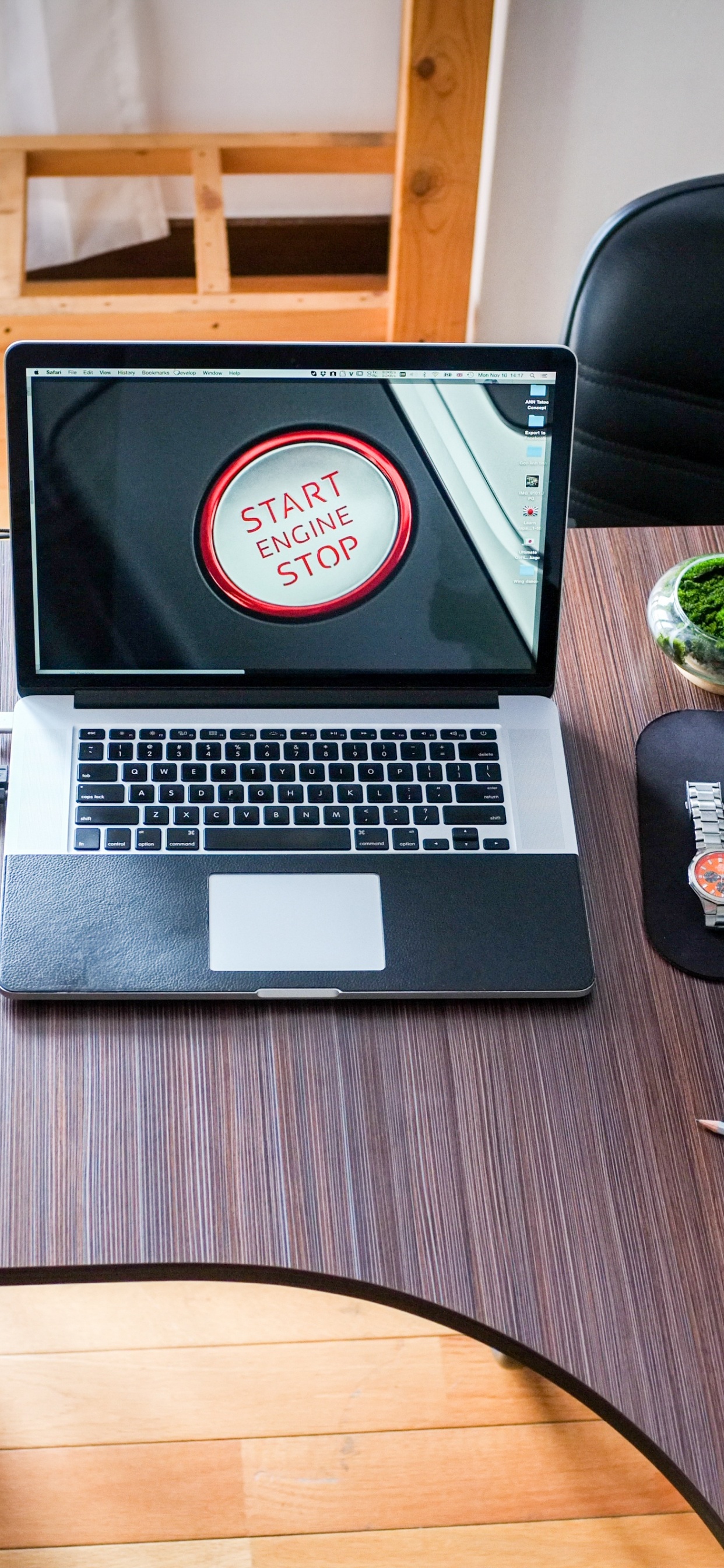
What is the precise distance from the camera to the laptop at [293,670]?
0.80m

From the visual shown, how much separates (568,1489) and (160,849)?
33.1 inches

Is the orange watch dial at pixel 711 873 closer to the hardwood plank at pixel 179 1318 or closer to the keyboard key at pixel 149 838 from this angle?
the keyboard key at pixel 149 838

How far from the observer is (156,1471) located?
1.25 metres

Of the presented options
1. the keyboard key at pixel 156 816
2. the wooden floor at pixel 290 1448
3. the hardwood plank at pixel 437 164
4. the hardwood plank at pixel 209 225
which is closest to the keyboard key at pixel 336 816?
the keyboard key at pixel 156 816

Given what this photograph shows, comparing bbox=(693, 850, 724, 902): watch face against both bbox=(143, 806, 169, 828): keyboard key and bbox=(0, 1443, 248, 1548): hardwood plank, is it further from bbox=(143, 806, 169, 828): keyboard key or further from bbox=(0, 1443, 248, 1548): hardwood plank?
bbox=(0, 1443, 248, 1548): hardwood plank

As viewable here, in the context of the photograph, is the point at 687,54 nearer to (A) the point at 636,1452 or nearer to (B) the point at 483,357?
(B) the point at 483,357

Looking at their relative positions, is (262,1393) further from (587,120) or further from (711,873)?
(587,120)

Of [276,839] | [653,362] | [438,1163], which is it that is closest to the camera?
[438,1163]

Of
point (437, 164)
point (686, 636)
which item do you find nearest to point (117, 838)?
point (686, 636)

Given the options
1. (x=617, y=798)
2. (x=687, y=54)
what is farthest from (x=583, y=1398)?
(x=687, y=54)

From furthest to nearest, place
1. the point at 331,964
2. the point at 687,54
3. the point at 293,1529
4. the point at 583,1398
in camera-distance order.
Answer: the point at 687,54
the point at 293,1529
the point at 331,964
the point at 583,1398

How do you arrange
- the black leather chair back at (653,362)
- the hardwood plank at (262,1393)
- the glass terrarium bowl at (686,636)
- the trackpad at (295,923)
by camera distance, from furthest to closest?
the hardwood plank at (262,1393), the black leather chair back at (653,362), the glass terrarium bowl at (686,636), the trackpad at (295,923)

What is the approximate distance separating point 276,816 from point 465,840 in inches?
4.9

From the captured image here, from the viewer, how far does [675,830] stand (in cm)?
88
